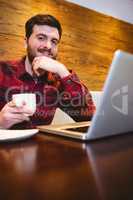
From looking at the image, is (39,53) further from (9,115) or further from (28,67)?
(9,115)

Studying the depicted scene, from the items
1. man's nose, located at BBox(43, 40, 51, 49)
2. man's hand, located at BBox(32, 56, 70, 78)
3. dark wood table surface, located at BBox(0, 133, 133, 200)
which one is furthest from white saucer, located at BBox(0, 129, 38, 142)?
man's nose, located at BBox(43, 40, 51, 49)

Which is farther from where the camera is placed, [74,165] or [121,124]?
[121,124]

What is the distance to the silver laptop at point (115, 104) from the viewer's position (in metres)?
0.90

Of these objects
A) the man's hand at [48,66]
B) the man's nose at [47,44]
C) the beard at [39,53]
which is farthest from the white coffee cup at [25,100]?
the man's nose at [47,44]

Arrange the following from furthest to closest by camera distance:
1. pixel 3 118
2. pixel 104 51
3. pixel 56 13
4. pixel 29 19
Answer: pixel 104 51 < pixel 56 13 < pixel 29 19 < pixel 3 118

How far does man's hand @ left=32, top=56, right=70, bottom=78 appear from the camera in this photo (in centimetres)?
234

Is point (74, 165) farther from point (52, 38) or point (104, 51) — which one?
point (104, 51)

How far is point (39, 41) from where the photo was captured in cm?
250

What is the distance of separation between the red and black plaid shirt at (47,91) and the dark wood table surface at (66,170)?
49.7 inches

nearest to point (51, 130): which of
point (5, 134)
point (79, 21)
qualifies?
point (5, 134)

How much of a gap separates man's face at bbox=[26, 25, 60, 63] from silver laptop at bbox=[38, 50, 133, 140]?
150 cm

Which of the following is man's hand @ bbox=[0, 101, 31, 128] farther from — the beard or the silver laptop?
the beard

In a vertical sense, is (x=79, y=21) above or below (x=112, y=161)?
above

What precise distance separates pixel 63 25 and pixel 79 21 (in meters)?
0.26
